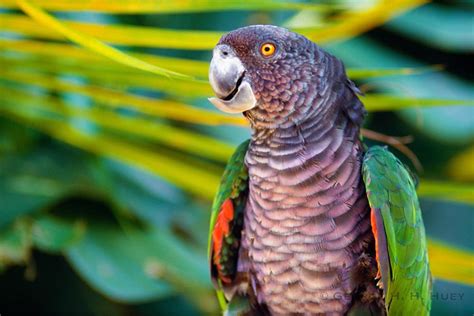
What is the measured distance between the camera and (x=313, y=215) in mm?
928

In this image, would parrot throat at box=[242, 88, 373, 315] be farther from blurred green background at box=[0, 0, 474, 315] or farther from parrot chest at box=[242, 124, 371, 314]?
blurred green background at box=[0, 0, 474, 315]

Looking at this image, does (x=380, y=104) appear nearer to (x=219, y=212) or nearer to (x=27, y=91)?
(x=219, y=212)

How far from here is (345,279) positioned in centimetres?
94

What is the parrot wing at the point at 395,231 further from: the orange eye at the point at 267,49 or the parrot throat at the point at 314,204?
the orange eye at the point at 267,49

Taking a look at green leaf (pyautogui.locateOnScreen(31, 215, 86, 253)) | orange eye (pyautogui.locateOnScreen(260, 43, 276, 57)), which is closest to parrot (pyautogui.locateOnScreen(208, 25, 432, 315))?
orange eye (pyautogui.locateOnScreen(260, 43, 276, 57))

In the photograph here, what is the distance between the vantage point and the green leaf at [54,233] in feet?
4.78

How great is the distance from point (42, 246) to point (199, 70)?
25.5 inches

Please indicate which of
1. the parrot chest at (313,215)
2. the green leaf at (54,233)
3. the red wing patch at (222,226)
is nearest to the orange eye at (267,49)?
the parrot chest at (313,215)

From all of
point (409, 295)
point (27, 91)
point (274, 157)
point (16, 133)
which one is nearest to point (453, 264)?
point (409, 295)

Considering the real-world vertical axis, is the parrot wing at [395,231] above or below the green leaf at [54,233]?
above

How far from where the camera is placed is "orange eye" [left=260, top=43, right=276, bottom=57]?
0.90 meters

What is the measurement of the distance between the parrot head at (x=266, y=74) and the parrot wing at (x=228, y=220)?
12 cm

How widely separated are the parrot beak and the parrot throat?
0.07 meters

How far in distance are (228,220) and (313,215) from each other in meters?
0.15
